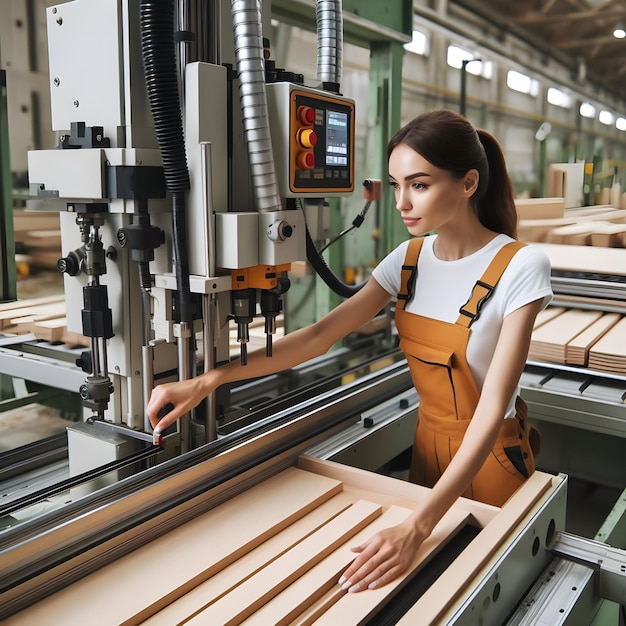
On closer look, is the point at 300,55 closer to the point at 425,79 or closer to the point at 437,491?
the point at 425,79

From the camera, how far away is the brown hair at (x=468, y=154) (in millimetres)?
1588

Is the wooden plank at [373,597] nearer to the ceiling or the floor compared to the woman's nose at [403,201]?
nearer to the floor

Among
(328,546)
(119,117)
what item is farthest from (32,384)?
(328,546)

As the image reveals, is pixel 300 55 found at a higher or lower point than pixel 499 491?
higher

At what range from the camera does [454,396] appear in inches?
68.2

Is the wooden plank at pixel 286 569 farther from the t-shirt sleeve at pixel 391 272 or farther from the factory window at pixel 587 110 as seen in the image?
the factory window at pixel 587 110

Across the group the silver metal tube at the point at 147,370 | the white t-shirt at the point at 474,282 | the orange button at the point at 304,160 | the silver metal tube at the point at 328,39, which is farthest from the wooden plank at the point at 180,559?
the silver metal tube at the point at 328,39

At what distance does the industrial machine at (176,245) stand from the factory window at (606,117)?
226 cm

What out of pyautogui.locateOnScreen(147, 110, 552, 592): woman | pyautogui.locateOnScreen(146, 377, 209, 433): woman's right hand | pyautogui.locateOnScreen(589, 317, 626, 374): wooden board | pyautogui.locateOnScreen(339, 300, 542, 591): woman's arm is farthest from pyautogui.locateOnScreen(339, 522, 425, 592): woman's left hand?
pyautogui.locateOnScreen(589, 317, 626, 374): wooden board

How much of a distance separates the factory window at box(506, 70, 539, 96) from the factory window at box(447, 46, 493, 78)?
5.1 inches

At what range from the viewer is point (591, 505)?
312cm

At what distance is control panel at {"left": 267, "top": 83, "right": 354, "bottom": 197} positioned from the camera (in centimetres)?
150

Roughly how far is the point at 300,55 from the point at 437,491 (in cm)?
291

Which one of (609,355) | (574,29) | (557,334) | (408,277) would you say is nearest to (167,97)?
(408,277)
